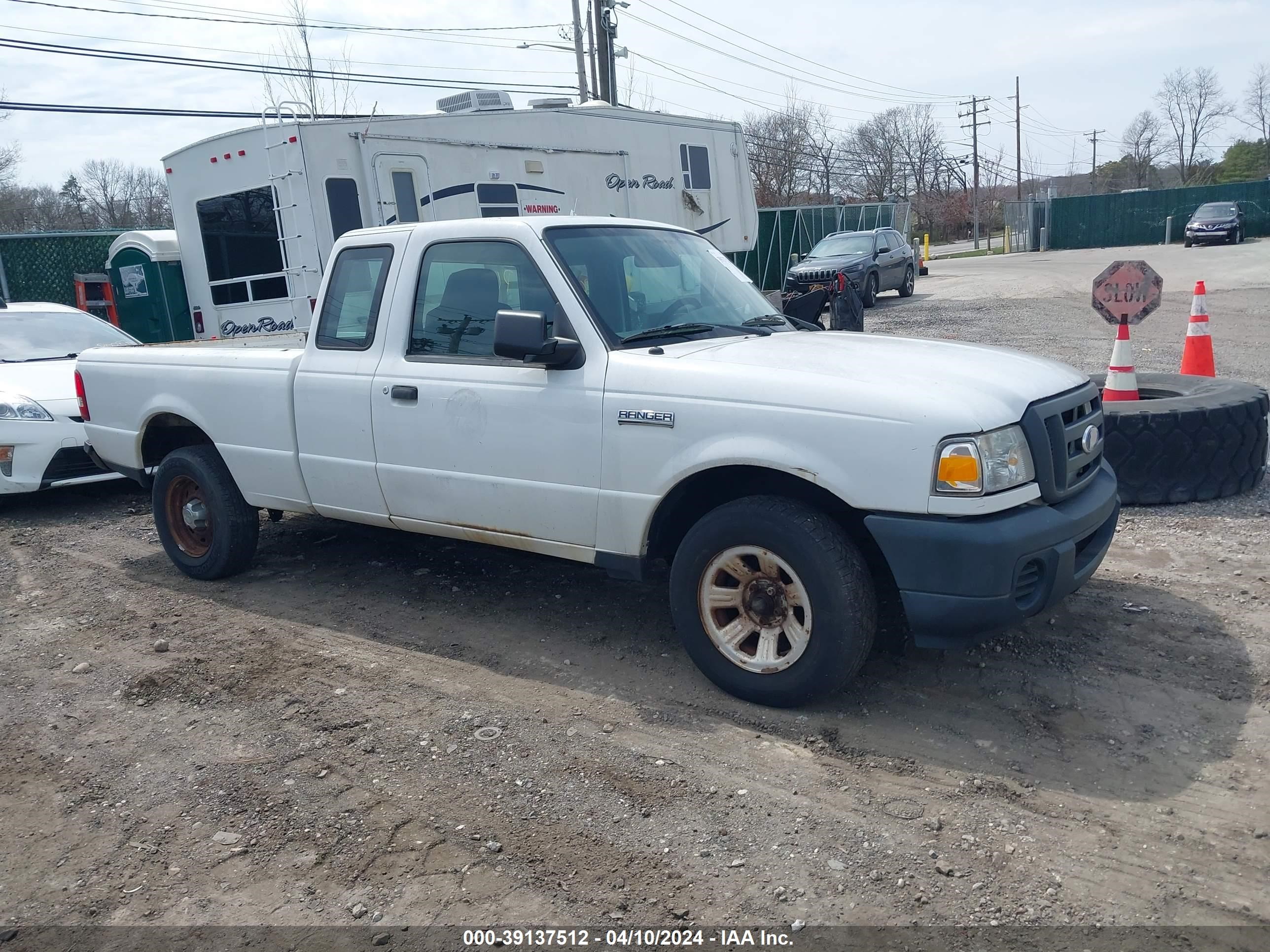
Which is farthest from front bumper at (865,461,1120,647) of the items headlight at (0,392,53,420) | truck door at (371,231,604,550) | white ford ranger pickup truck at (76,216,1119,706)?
headlight at (0,392,53,420)

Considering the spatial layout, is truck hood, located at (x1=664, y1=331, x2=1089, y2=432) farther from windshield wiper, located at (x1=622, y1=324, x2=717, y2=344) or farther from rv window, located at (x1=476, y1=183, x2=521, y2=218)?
rv window, located at (x1=476, y1=183, x2=521, y2=218)

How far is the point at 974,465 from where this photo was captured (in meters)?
3.36

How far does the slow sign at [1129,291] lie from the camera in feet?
21.8

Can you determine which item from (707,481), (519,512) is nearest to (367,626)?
(519,512)

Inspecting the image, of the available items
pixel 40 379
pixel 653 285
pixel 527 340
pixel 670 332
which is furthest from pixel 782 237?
pixel 527 340

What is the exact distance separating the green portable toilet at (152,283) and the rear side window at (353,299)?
8837mm

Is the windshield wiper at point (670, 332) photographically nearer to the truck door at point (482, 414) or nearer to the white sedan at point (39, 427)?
the truck door at point (482, 414)

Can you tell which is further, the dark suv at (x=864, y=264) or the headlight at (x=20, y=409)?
the dark suv at (x=864, y=264)

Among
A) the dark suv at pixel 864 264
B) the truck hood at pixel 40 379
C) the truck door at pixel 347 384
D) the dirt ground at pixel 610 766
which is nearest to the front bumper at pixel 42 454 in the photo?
the truck hood at pixel 40 379

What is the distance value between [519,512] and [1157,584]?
120 inches

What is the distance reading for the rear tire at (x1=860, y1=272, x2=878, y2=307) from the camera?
67.1 ft

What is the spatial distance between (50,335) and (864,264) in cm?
1545

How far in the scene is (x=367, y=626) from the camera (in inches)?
198

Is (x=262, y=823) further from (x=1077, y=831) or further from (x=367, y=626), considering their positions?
(x=1077, y=831)
